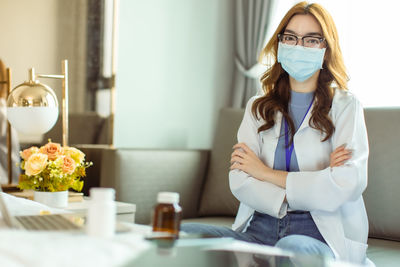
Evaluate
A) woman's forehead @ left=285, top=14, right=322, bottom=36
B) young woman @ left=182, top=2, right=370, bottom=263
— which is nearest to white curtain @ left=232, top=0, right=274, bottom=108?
young woman @ left=182, top=2, right=370, bottom=263

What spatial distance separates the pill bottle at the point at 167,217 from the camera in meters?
1.04

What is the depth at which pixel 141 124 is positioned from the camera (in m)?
2.92

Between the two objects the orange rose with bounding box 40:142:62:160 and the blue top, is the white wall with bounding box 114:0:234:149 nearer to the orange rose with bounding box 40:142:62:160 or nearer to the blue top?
the orange rose with bounding box 40:142:62:160

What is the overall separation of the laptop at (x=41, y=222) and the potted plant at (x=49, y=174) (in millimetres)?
818

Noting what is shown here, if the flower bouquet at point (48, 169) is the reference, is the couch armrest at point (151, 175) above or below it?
below

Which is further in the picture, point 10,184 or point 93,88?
point 93,88

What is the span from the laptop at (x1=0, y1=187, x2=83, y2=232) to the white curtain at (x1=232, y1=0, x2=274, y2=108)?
2079 millimetres

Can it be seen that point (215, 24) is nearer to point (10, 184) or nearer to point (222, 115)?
point (222, 115)

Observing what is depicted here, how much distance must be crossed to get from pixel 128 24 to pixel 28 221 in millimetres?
1806

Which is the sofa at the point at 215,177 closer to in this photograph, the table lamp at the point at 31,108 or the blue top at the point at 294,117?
the blue top at the point at 294,117

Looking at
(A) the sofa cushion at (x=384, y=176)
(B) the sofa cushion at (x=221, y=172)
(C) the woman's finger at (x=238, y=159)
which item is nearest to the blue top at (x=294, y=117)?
(C) the woman's finger at (x=238, y=159)

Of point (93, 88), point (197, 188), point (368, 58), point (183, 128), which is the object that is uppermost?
point (368, 58)

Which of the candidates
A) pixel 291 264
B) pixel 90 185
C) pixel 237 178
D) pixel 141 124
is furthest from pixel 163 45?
pixel 291 264

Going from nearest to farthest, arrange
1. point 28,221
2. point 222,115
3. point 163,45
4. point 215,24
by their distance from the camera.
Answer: point 28,221 < point 222,115 < point 163,45 < point 215,24
